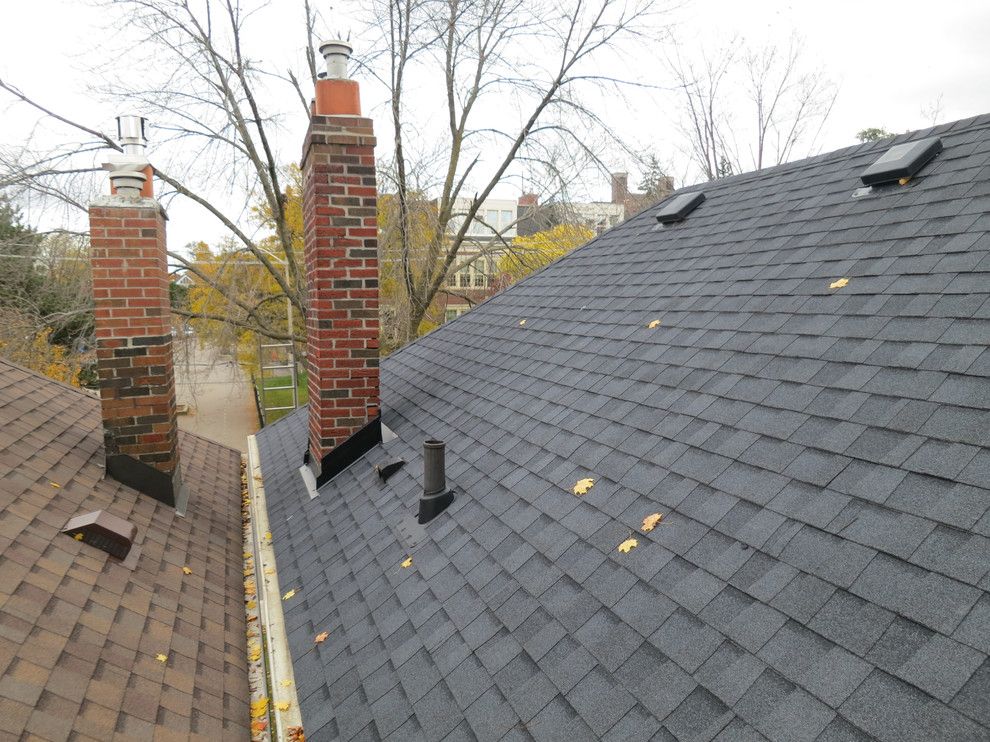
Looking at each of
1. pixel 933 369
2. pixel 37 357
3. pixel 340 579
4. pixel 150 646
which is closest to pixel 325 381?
pixel 340 579

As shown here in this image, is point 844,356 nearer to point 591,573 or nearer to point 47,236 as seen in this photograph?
point 591,573

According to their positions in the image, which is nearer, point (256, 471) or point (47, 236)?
point (256, 471)

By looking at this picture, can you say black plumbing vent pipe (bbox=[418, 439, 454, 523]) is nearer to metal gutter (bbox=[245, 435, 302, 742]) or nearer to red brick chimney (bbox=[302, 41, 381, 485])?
metal gutter (bbox=[245, 435, 302, 742])

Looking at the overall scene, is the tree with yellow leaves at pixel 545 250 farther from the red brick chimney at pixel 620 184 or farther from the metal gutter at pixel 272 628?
the metal gutter at pixel 272 628

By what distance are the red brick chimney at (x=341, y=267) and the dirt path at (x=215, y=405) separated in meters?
11.8

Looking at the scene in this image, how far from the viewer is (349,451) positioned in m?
5.79

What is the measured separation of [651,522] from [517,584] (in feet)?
2.18

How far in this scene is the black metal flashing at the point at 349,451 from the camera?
571cm

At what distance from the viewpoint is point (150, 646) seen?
3227 mm

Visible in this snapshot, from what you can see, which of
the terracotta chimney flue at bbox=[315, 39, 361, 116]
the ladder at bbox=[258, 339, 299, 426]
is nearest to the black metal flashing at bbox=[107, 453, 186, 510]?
the terracotta chimney flue at bbox=[315, 39, 361, 116]

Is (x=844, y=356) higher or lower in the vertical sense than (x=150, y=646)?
higher

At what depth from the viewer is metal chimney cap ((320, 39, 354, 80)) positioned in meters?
5.56

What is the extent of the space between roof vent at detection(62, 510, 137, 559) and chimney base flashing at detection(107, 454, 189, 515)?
121 cm

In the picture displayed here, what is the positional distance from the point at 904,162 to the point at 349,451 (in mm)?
4930
